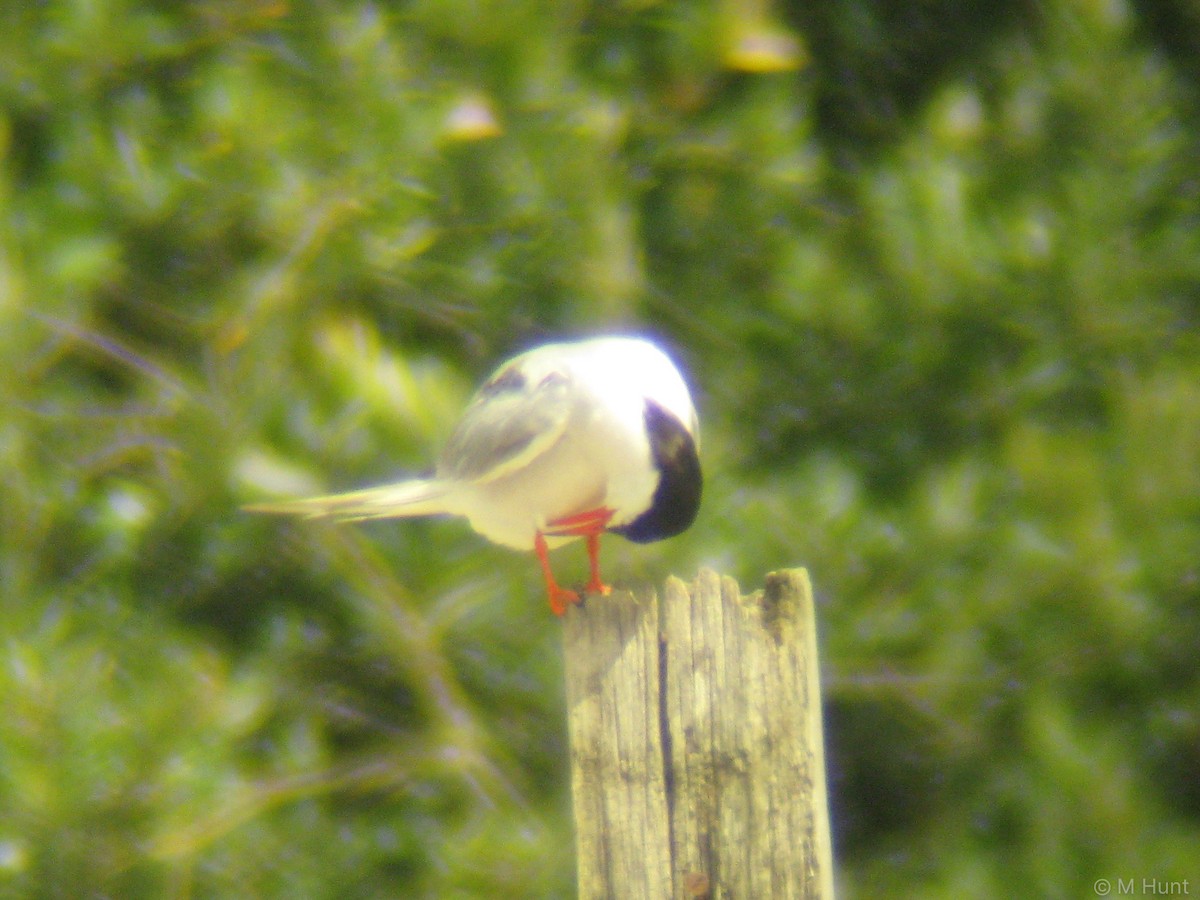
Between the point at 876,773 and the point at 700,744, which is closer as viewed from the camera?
the point at 700,744

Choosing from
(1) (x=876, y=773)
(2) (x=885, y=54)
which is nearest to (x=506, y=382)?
(1) (x=876, y=773)

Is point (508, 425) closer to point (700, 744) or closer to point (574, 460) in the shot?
point (574, 460)

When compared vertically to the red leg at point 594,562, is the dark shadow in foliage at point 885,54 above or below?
above

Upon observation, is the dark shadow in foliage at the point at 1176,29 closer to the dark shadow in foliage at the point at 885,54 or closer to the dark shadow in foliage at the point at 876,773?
the dark shadow in foliage at the point at 885,54

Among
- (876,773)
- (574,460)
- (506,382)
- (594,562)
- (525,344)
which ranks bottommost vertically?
(876,773)

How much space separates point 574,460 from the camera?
219 cm

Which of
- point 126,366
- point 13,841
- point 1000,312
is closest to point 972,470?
point 1000,312

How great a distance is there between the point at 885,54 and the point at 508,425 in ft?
7.55

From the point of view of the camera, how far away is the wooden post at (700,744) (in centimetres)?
142

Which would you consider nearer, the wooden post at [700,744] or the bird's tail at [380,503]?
the wooden post at [700,744]

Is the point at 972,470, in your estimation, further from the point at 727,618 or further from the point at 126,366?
the point at 126,366

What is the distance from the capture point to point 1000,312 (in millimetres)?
3502

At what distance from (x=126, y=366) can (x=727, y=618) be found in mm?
2978

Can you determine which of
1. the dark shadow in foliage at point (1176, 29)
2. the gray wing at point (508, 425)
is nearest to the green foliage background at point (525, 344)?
the dark shadow in foliage at point (1176, 29)
